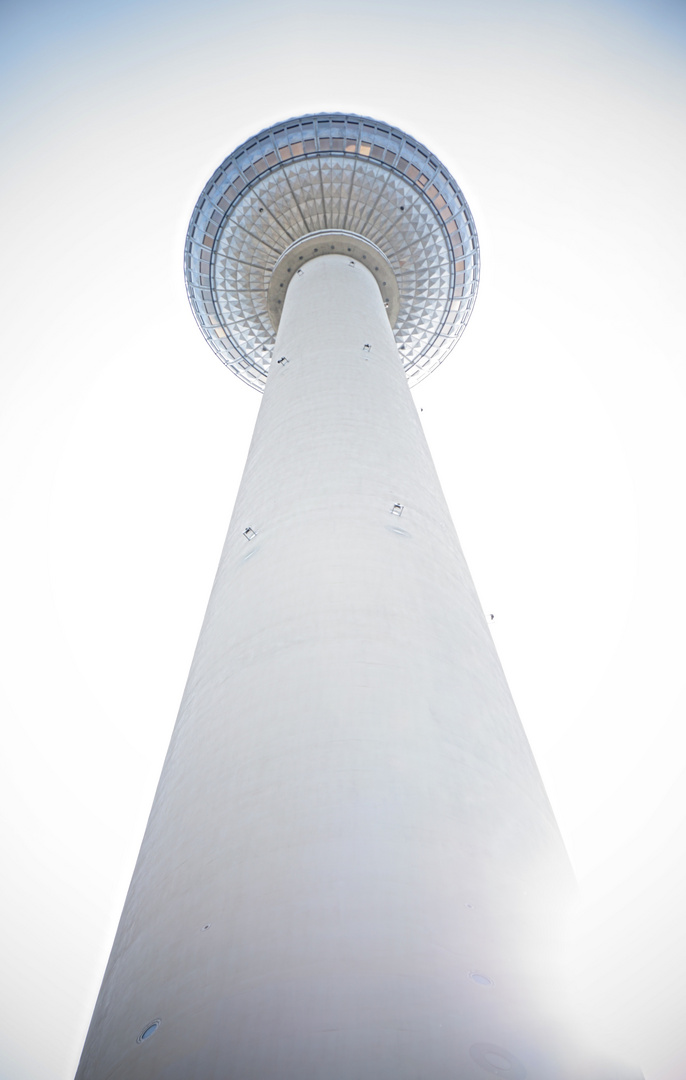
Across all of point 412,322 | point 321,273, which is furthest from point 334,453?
point 412,322

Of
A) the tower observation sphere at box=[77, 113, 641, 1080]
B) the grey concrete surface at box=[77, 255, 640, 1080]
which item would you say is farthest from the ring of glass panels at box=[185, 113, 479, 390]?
the grey concrete surface at box=[77, 255, 640, 1080]

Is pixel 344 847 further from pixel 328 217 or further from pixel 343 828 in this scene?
A: pixel 328 217

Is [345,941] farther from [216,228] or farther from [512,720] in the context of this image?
[216,228]

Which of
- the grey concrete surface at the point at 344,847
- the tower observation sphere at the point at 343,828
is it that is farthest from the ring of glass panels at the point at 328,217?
the grey concrete surface at the point at 344,847

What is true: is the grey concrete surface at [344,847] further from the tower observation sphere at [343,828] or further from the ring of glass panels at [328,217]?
the ring of glass panels at [328,217]

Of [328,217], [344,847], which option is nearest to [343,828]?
[344,847]
